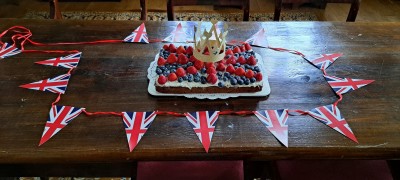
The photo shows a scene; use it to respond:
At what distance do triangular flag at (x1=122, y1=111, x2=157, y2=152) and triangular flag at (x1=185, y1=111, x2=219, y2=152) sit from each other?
116 millimetres

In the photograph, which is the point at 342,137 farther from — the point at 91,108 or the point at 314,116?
the point at 91,108

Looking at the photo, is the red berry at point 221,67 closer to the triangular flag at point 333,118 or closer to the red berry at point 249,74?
the red berry at point 249,74

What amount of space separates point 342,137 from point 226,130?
1.08 feet

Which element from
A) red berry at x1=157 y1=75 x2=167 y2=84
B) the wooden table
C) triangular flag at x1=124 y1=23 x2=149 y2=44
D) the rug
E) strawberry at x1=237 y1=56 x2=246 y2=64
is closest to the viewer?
the wooden table

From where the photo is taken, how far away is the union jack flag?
50.4 inches

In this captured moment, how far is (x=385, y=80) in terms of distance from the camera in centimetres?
120

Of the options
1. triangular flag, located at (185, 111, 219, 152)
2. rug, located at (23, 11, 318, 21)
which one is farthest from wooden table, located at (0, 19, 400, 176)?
rug, located at (23, 11, 318, 21)

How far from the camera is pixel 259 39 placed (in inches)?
55.7

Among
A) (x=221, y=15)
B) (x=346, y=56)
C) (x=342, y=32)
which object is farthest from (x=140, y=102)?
(x=221, y=15)

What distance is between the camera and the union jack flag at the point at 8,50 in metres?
1.28

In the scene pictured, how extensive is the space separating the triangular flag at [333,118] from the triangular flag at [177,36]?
0.61m

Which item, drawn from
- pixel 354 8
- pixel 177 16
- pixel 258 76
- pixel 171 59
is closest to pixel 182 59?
pixel 171 59

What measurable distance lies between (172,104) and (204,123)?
0.13 m

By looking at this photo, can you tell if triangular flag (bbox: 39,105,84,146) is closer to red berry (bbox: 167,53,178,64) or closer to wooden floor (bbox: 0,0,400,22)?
red berry (bbox: 167,53,178,64)
